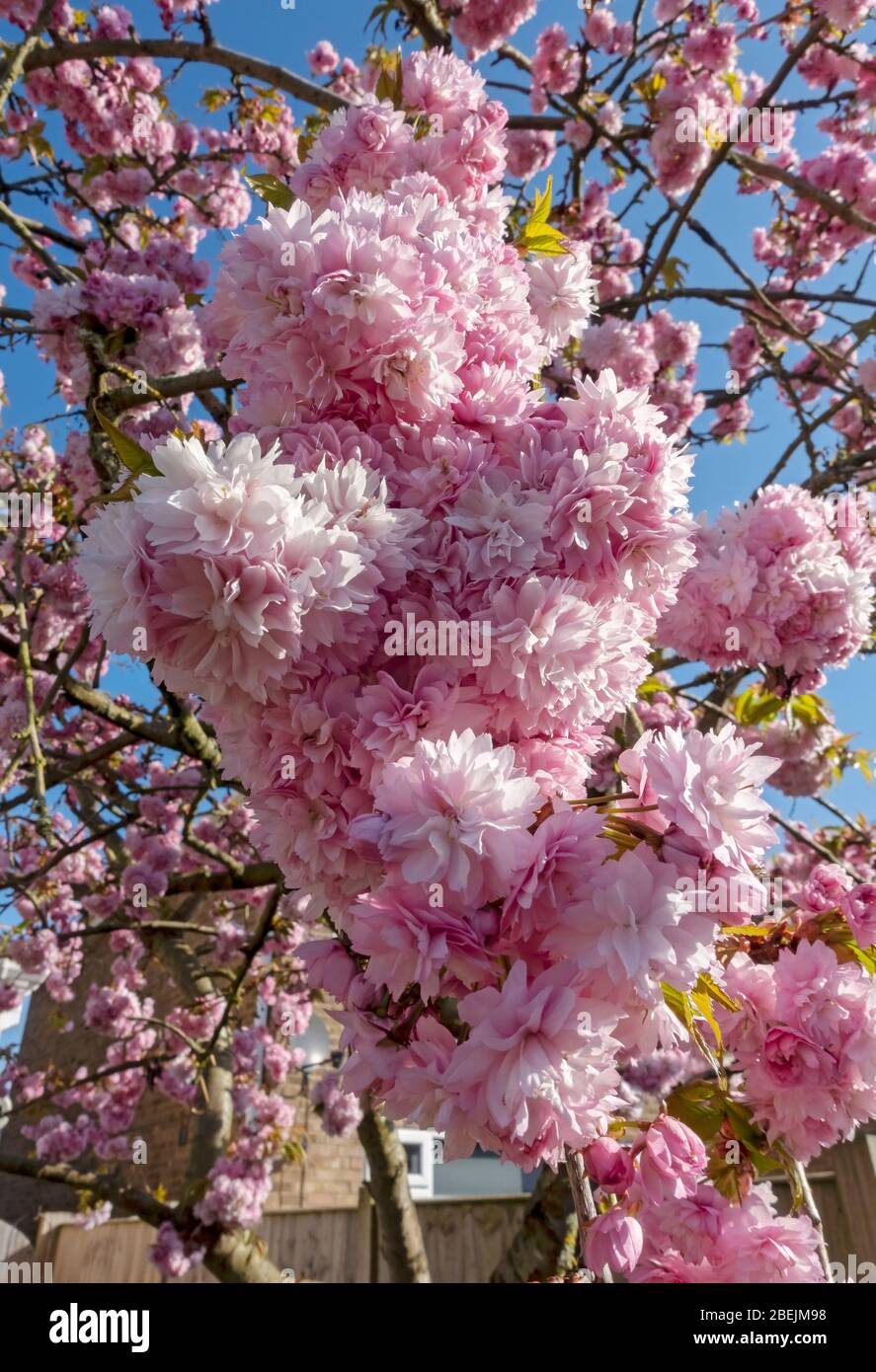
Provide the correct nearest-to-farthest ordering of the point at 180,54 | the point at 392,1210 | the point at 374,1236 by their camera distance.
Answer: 1. the point at 180,54
2. the point at 392,1210
3. the point at 374,1236

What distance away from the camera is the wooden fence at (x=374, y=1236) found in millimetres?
4016

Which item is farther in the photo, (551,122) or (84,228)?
(84,228)

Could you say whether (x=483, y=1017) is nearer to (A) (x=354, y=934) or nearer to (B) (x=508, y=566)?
(A) (x=354, y=934)

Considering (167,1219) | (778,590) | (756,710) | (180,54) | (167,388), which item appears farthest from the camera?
(167,1219)

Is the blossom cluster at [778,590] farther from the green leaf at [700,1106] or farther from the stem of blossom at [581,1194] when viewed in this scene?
the stem of blossom at [581,1194]

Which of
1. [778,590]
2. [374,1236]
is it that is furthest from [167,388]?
[374,1236]

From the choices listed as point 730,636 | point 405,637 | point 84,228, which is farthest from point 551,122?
point 84,228

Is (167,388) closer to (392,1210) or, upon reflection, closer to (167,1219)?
(392,1210)

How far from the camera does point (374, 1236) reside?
5.83m

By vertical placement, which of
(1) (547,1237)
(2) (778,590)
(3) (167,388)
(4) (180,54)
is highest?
(4) (180,54)

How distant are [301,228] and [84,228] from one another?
22.2 feet

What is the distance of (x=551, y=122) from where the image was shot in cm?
362

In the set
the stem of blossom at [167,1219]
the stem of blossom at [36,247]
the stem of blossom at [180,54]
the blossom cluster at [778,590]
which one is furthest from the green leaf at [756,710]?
the stem of blossom at [167,1219]

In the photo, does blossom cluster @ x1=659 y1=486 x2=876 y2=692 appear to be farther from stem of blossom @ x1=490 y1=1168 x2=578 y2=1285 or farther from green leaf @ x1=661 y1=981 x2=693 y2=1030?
stem of blossom @ x1=490 y1=1168 x2=578 y2=1285
